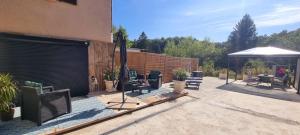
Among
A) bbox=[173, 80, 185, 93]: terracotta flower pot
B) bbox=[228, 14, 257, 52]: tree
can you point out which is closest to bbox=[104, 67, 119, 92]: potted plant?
bbox=[173, 80, 185, 93]: terracotta flower pot

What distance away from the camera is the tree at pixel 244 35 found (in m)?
30.9

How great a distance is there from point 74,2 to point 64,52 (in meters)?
1.91

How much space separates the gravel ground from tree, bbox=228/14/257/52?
90.9 feet

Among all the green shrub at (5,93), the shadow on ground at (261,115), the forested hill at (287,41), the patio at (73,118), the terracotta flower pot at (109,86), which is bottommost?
the shadow on ground at (261,115)

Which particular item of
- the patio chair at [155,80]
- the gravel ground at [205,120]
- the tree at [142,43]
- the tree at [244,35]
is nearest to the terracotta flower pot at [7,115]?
the gravel ground at [205,120]

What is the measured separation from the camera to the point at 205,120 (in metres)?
4.59

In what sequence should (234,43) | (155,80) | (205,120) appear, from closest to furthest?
(205,120), (155,80), (234,43)

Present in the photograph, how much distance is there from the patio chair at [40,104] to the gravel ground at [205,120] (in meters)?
0.92

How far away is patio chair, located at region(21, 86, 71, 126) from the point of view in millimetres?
3735

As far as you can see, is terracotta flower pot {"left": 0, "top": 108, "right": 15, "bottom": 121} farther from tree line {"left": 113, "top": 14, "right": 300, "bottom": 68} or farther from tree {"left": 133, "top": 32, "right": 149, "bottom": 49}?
tree {"left": 133, "top": 32, "right": 149, "bottom": 49}

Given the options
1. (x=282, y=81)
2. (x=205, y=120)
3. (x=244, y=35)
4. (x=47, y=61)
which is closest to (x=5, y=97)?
(x=47, y=61)

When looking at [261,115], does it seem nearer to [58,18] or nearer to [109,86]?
[109,86]

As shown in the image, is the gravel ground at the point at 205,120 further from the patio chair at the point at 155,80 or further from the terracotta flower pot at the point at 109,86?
the terracotta flower pot at the point at 109,86

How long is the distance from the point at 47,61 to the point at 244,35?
34002 millimetres
